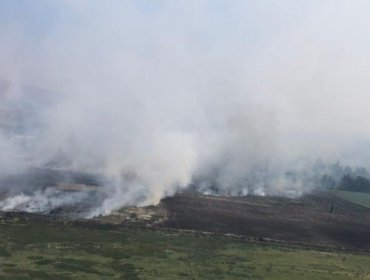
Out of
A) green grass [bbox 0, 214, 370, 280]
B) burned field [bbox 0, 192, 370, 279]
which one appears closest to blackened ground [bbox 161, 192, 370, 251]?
burned field [bbox 0, 192, 370, 279]

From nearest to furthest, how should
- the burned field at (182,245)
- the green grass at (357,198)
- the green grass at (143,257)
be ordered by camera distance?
the green grass at (143,257) < the burned field at (182,245) < the green grass at (357,198)

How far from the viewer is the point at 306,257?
65.1m

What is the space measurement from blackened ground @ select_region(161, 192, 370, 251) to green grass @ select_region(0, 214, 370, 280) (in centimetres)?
699

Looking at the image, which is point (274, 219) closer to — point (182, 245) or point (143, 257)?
point (182, 245)

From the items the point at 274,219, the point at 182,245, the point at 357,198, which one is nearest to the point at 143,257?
the point at 182,245

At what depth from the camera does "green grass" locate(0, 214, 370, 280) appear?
4934 cm

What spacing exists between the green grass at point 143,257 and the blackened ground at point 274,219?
6.99m

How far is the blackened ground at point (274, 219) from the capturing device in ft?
250

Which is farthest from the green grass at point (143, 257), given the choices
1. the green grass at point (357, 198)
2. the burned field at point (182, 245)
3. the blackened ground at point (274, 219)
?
the green grass at point (357, 198)

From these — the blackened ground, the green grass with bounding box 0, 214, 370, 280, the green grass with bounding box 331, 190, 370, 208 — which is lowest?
the green grass with bounding box 0, 214, 370, 280

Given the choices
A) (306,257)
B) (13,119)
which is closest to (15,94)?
(13,119)

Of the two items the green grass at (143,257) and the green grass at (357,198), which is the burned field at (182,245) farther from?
the green grass at (357,198)

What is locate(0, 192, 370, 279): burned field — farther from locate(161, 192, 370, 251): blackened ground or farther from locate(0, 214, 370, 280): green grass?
locate(161, 192, 370, 251): blackened ground

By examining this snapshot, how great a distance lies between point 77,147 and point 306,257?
216ft
